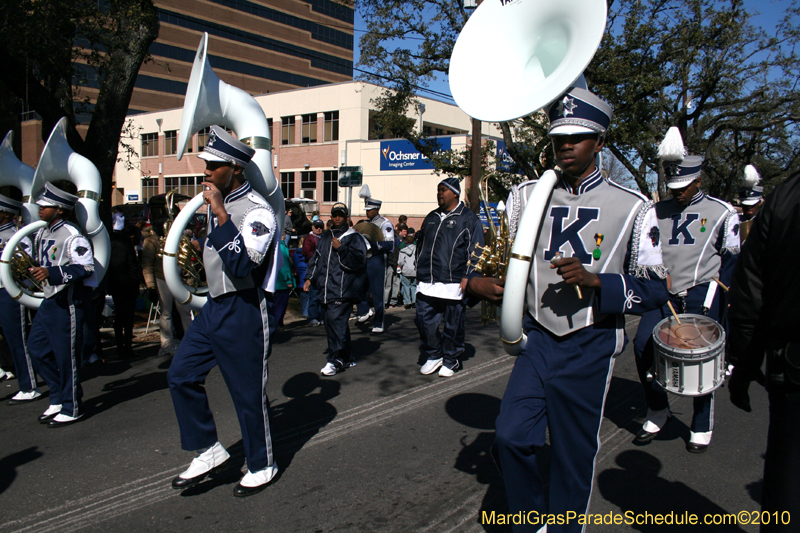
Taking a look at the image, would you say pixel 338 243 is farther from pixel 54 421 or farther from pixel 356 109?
pixel 356 109

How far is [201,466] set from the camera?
12.3 feet

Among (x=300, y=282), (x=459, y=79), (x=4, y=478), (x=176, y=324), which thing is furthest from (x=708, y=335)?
(x=300, y=282)

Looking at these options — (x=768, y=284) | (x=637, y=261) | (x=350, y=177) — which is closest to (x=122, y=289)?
(x=637, y=261)

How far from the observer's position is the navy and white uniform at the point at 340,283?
6.88 metres

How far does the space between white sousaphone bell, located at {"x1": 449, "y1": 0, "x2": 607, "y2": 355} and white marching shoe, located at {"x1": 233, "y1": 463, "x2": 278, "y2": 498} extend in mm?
1920

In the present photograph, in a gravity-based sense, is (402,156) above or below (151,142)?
below

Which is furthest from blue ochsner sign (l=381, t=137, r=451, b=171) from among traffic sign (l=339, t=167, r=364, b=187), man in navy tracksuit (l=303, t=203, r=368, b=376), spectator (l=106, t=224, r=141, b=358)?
spectator (l=106, t=224, r=141, b=358)

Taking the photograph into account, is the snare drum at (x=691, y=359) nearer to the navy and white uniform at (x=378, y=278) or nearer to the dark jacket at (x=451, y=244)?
the dark jacket at (x=451, y=244)

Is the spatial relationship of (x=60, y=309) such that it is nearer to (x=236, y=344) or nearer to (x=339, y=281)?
(x=236, y=344)

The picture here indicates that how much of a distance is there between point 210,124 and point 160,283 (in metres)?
4.78

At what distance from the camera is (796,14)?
68.2 feet

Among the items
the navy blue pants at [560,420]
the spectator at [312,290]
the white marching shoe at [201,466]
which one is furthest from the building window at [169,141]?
the navy blue pants at [560,420]

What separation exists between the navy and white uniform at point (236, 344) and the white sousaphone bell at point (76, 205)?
95.1 inches

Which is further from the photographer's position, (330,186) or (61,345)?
(330,186)
